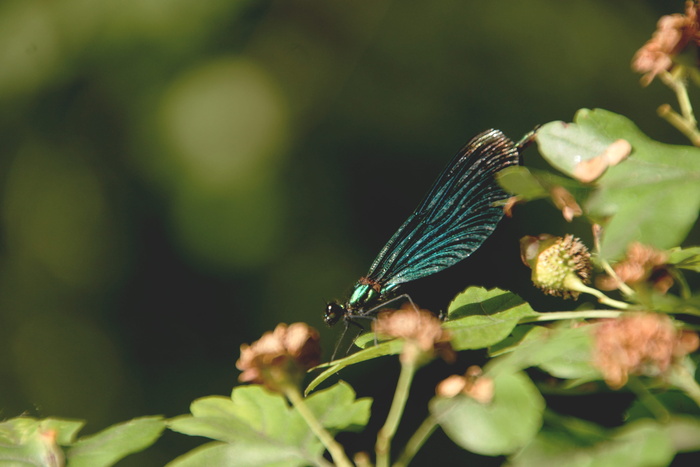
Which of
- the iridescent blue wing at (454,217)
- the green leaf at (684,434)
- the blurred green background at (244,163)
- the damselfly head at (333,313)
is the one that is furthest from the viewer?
the blurred green background at (244,163)

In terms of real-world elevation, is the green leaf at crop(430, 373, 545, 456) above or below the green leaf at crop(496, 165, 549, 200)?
below

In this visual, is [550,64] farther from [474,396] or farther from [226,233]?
[474,396]

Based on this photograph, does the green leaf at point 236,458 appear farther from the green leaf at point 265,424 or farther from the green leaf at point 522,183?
the green leaf at point 522,183

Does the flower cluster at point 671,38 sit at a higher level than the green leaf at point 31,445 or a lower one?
higher

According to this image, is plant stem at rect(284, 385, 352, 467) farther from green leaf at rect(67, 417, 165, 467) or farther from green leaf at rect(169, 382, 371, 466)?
green leaf at rect(67, 417, 165, 467)

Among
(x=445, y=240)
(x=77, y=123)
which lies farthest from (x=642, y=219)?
(x=77, y=123)

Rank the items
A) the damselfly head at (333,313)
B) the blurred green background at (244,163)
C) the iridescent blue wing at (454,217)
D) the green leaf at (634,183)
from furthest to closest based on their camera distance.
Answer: the blurred green background at (244,163)
the damselfly head at (333,313)
the iridescent blue wing at (454,217)
the green leaf at (634,183)

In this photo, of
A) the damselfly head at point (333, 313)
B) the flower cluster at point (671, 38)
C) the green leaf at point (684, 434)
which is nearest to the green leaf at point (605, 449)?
the green leaf at point (684, 434)

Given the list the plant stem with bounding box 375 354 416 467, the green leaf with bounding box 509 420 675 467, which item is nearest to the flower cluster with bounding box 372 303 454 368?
the plant stem with bounding box 375 354 416 467
